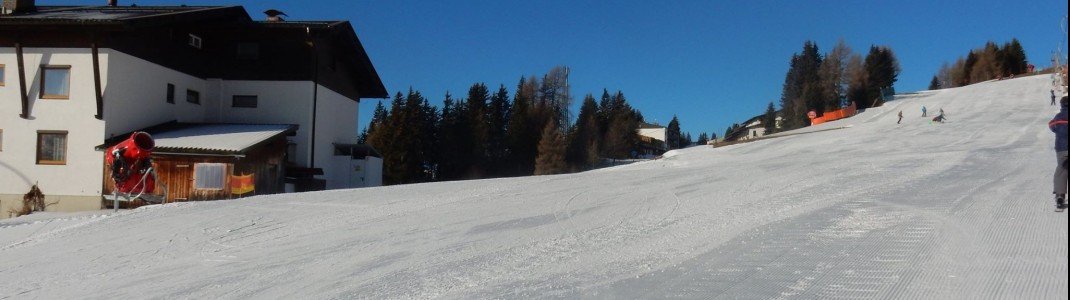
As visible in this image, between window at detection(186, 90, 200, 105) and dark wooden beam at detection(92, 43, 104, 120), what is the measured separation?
4532 mm

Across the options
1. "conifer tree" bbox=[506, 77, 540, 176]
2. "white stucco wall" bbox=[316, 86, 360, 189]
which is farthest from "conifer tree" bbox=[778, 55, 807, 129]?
"white stucco wall" bbox=[316, 86, 360, 189]

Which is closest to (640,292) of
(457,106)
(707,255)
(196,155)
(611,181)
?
(707,255)

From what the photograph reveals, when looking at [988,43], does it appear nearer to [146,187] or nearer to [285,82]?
[285,82]

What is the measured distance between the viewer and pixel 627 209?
899 cm

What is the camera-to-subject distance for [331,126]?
2870 cm

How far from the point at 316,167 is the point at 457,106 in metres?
46.3

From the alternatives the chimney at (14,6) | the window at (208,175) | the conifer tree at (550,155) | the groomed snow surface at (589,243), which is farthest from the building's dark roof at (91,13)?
the conifer tree at (550,155)

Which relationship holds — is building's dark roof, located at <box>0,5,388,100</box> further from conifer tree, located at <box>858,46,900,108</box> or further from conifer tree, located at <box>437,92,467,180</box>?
conifer tree, located at <box>858,46,900,108</box>

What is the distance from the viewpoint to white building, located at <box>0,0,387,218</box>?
21.5m

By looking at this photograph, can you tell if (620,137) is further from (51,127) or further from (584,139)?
(51,127)

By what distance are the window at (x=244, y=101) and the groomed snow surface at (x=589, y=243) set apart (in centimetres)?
1670

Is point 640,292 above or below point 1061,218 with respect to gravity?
below

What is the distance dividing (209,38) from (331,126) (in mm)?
5481

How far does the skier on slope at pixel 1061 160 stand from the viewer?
683 cm
